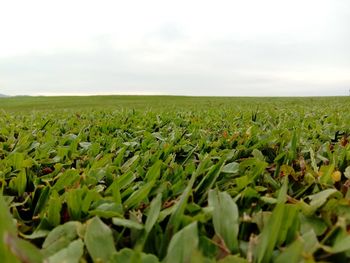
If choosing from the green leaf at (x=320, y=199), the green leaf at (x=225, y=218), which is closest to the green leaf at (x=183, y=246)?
the green leaf at (x=225, y=218)

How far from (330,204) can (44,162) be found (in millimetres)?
1358

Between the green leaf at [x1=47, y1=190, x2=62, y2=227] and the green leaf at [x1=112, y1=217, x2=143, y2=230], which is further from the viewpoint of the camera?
the green leaf at [x1=47, y1=190, x2=62, y2=227]

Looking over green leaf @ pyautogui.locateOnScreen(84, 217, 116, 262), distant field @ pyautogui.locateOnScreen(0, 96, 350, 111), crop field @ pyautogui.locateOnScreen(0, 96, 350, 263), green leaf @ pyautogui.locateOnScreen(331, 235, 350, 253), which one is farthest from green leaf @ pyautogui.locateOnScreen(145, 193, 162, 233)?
distant field @ pyautogui.locateOnScreen(0, 96, 350, 111)

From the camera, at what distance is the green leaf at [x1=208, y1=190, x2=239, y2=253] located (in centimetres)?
96

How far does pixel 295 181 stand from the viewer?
154cm

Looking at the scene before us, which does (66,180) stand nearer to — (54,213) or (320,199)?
(54,213)

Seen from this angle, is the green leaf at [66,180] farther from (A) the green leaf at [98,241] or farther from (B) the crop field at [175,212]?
(A) the green leaf at [98,241]

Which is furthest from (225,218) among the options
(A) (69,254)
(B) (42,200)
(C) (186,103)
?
(C) (186,103)

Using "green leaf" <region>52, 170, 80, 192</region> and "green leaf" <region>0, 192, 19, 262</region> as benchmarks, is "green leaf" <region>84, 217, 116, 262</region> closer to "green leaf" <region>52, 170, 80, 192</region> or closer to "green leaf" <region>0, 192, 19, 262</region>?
"green leaf" <region>0, 192, 19, 262</region>

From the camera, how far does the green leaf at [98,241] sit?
2.91 ft

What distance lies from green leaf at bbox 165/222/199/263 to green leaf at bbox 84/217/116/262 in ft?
0.48

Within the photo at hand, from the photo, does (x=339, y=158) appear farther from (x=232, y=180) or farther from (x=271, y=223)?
(x=271, y=223)

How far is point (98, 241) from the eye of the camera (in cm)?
92

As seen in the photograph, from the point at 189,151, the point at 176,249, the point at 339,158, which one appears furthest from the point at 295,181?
the point at 176,249
